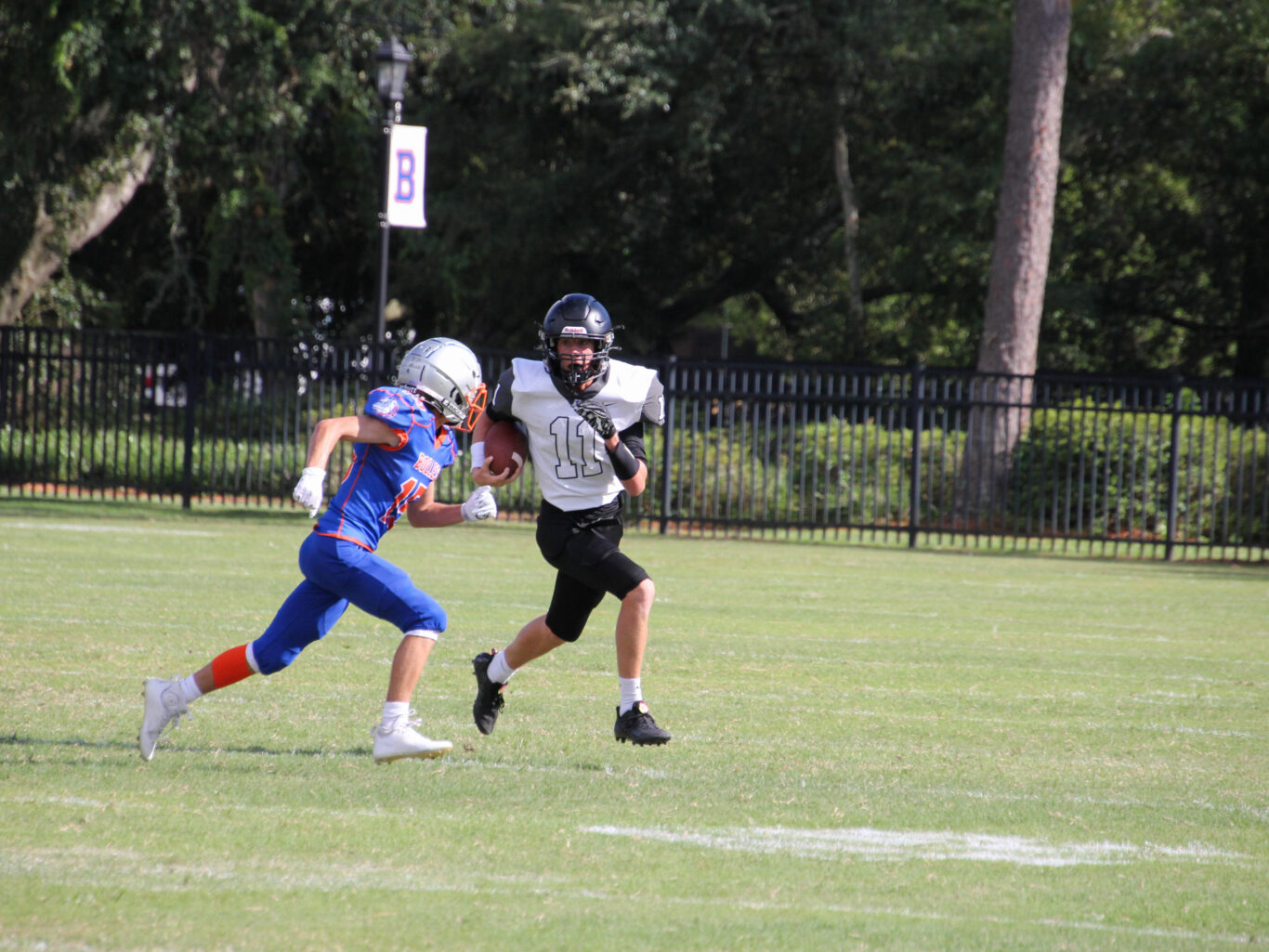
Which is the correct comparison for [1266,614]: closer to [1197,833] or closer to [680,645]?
[680,645]

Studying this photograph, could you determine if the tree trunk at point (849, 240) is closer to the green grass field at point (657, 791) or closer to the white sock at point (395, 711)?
the green grass field at point (657, 791)

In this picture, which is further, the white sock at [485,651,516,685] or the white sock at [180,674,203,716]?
the white sock at [485,651,516,685]

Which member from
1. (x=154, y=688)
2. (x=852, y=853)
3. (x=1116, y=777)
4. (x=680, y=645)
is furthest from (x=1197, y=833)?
(x=680, y=645)

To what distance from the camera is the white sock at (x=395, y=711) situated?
5.58 metres

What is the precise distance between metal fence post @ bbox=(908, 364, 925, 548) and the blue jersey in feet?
41.8

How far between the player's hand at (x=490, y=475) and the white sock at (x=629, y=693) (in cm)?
101

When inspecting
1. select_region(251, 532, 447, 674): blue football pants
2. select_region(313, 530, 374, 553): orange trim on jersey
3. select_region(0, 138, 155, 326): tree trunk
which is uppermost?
select_region(0, 138, 155, 326): tree trunk

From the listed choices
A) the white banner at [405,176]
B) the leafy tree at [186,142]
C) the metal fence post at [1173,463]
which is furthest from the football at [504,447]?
the leafy tree at [186,142]

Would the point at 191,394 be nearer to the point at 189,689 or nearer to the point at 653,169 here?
the point at 653,169

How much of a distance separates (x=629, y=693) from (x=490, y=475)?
1.11 m

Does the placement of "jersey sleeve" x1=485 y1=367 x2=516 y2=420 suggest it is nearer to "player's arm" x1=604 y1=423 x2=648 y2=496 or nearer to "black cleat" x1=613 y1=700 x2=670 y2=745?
"player's arm" x1=604 y1=423 x2=648 y2=496

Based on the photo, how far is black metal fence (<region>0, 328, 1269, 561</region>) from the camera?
18.3m

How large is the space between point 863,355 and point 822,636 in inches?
743

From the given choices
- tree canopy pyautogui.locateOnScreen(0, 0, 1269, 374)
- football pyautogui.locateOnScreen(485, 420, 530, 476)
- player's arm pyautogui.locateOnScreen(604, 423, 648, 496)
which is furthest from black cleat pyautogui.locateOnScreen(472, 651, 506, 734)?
tree canopy pyautogui.locateOnScreen(0, 0, 1269, 374)
